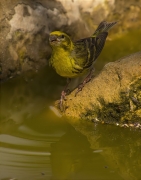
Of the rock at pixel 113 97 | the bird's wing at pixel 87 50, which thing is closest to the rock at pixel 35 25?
the bird's wing at pixel 87 50

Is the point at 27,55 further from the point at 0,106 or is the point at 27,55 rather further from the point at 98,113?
the point at 98,113

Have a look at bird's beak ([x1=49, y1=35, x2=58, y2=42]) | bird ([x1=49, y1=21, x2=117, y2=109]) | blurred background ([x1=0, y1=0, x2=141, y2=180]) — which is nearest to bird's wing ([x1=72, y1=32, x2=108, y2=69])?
bird ([x1=49, y1=21, x2=117, y2=109])

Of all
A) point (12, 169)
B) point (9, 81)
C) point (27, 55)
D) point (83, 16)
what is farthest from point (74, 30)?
point (12, 169)

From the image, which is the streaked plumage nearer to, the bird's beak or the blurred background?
the bird's beak

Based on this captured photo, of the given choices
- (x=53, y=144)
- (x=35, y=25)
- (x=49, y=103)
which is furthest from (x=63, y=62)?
(x=35, y=25)

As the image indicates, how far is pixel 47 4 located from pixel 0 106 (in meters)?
1.97

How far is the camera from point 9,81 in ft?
22.6

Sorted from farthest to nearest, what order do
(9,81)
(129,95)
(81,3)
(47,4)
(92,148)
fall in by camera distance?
(81,3) → (47,4) → (9,81) → (129,95) → (92,148)

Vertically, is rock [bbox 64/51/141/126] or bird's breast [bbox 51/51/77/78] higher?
bird's breast [bbox 51/51/77/78]

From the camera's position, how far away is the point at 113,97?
564 cm

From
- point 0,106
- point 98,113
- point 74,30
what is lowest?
point 98,113

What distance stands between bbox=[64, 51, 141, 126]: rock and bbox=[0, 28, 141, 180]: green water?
14cm

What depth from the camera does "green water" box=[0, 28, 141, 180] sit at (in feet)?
15.5

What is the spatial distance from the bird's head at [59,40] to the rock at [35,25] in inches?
49.2
